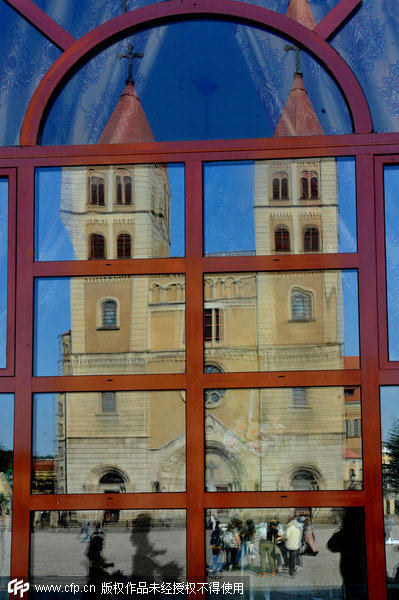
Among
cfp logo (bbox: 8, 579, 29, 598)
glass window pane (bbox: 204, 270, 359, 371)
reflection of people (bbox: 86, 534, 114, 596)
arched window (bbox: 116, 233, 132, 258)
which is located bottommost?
cfp logo (bbox: 8, 579, 29, 598)

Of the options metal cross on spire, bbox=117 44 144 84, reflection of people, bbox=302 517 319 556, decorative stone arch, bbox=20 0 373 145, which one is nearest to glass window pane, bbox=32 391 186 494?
reflection of people, bbox=302 517 319 556

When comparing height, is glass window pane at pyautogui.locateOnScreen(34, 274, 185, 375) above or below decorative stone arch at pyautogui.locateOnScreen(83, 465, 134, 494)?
above

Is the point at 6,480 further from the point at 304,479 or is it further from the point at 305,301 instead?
the point at 305,301

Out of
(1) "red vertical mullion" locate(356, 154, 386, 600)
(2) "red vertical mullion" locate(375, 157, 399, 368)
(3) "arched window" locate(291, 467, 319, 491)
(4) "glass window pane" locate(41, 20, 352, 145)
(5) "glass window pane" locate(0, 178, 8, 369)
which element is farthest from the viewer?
(4) "glass window pane" locate(41, 20, 352, 145)

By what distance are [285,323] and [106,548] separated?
1899 mm

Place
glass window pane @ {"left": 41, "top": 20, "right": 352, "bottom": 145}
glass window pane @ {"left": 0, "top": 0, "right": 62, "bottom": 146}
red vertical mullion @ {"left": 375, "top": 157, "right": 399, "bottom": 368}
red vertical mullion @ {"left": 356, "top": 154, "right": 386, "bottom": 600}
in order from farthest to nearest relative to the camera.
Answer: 1. glass window pane @ {"left": 0, "top": 0, "right": 62, "bottom": 146}
2. glass window pane @ {"left": 41, "top": 20, "right": 352, "bottom": 145}
3. red vertical mullion @ {"left": 375, "top": 157, "right": 399, "bottom": 368}
4. red vertical mullion @ {"left": 356, "top": 154, "right": 386, "bottom": 600}

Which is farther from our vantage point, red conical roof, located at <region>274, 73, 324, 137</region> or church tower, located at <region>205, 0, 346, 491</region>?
red conical roof, located at <region>274, 73, 324, 137</region>

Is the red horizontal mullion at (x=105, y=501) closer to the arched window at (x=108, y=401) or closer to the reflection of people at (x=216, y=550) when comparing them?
the reflection of people at (x=216, y=550)

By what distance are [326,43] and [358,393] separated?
249 cm

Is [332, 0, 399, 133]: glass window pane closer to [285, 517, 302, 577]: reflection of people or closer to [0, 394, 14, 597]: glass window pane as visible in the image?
[285, 517, 302, 577]: reflection of people

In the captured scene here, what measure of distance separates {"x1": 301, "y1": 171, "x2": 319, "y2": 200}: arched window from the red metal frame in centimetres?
15

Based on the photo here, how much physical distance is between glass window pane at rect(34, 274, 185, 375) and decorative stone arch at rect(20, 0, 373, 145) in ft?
3.81

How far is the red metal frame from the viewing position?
16.3ft

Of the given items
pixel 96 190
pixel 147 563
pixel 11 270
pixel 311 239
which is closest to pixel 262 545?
pixel 147 563
